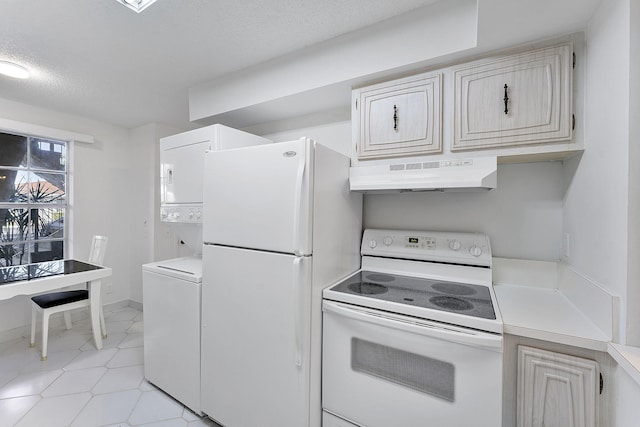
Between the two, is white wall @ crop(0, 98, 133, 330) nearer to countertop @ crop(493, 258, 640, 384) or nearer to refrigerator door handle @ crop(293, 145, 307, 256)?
refrigerator door handle @ crop(293, 145, 307, 256)

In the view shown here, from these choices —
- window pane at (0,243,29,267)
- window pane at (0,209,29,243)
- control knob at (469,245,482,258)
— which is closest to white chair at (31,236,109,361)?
window pane at (0,243,29,267)

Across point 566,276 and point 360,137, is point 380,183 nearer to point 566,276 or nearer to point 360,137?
point 360,137

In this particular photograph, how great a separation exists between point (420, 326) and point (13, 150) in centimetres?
415

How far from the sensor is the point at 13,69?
2.01m

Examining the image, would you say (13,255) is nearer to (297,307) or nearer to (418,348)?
(297,307)

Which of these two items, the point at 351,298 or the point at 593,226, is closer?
the point at 593,226

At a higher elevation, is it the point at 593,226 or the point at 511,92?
the point at 511,92

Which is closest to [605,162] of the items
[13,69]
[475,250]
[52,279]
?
[475,250]

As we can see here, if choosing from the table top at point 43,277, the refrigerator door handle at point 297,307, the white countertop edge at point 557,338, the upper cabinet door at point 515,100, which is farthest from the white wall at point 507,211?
the table top at point 43,277

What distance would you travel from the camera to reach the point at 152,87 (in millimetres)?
2420

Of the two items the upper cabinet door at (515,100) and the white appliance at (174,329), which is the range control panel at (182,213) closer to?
the white appliance at (174,329)

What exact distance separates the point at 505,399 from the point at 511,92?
142 cm

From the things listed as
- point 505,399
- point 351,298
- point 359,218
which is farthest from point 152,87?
point 505,399

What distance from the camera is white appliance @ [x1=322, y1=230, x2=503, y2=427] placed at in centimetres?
108
